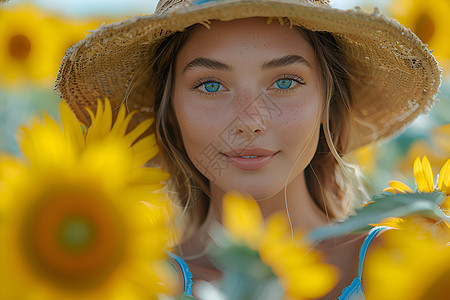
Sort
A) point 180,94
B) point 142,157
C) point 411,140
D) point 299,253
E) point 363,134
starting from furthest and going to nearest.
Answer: point 411,140, point 363,134, point 180,94, point 142,157, point 299,253

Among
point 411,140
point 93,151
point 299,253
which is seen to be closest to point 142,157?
point 93,151

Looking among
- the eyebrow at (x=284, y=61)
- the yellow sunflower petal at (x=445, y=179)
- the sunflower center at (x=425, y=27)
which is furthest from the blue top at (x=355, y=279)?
the sunflower center at (x=425, y=27)

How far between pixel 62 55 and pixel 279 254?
146 cm

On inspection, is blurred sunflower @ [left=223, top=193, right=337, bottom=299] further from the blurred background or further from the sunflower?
the blurred background

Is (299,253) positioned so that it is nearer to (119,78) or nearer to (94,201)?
(94,201)

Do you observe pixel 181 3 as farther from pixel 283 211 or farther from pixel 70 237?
pixel 70 237

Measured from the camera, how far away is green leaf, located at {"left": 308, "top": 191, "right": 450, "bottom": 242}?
44cm

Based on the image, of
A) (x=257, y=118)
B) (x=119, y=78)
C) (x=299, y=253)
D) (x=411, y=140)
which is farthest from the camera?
(x=411, y=140)

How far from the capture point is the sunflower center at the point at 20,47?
1.73 metres

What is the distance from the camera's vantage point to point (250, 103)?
0.92 meters

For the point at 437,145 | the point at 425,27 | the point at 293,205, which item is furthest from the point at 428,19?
the point at 293,205

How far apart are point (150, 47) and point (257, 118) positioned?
0.30m

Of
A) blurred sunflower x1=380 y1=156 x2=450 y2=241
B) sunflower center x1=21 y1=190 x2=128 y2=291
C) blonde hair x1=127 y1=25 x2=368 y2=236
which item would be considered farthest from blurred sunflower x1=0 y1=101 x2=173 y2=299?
blonde hair x1=127 y1=25 x2=368 y2=236

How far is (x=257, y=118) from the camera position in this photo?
2.97 ft
